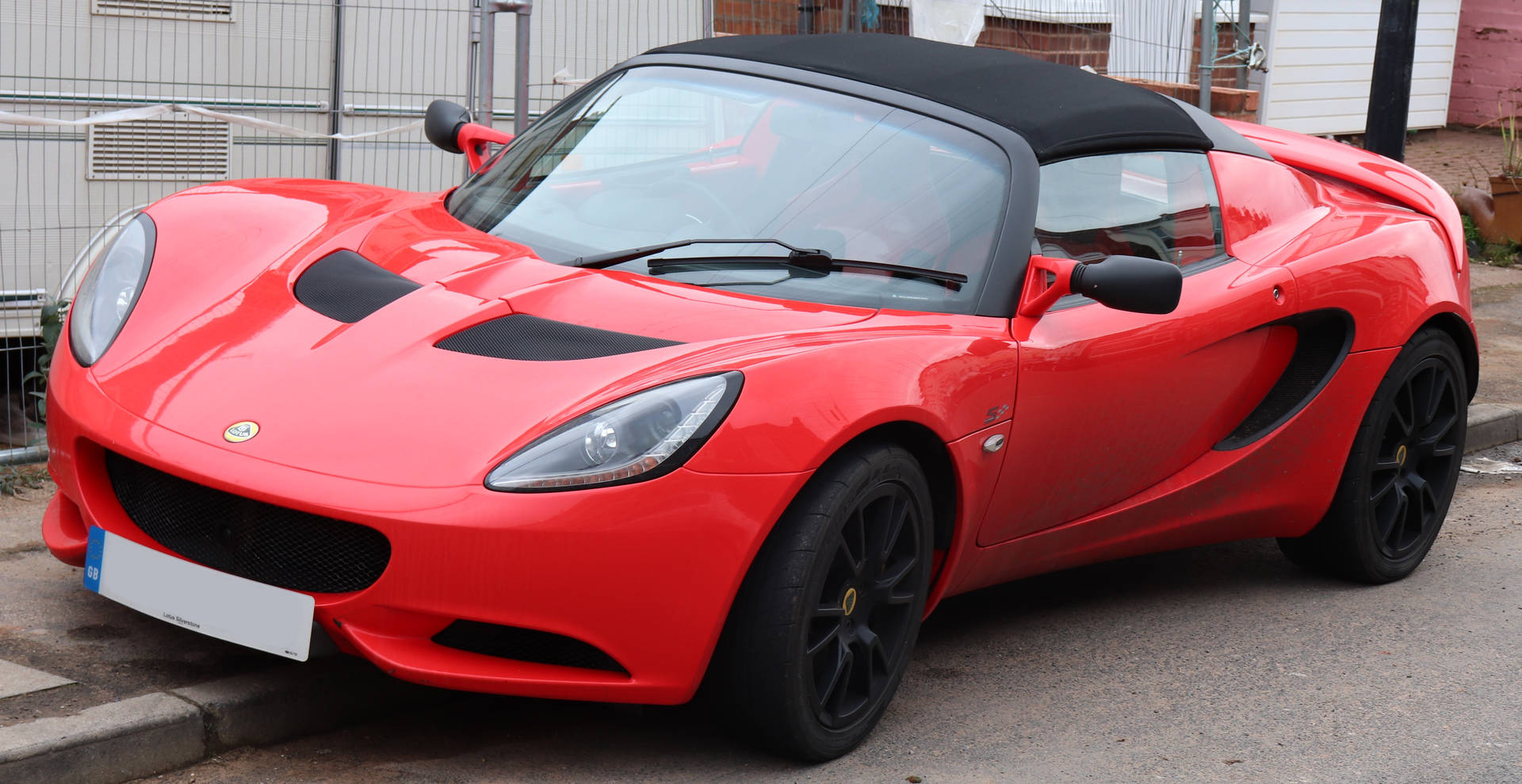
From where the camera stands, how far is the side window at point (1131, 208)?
12.7 feet

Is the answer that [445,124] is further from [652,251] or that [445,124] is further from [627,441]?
[627,441]

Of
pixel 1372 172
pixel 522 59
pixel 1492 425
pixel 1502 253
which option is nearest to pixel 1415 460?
pixel 1372 172

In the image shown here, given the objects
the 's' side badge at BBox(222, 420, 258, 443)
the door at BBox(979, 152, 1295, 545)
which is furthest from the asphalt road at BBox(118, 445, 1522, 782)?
the 's' side badge at BBox(222, 420, 258, 443)

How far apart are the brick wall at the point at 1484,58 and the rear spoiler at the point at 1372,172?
43.6 feet

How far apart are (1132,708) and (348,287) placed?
2042 mm

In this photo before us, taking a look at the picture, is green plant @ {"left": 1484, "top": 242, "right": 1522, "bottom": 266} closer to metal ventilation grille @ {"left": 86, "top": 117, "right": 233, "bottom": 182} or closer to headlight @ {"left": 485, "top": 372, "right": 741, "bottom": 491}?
metal ventilation grille @ {"left": 86, "top": 117, "right": 233, "bottom": 182}

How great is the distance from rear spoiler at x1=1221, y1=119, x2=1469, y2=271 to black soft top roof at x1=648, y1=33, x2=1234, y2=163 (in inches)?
26.1

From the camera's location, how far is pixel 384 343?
3.11 m

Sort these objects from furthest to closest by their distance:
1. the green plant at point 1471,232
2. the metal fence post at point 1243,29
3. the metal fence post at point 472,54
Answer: the green plant at point 1471,232 < the metal fence post at point 1243,29 < the metal fence post at point 472,54

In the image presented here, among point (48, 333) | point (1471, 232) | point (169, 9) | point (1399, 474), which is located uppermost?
point (169, 9)

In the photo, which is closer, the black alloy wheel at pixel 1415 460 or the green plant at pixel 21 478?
the green plant at pixel 21 478

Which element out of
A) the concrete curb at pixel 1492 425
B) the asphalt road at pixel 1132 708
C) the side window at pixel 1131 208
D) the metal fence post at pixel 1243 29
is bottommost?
the asphalt road at pixel 1132 708

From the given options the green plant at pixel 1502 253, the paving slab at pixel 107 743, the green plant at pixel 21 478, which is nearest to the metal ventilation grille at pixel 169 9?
the green plant at pixel 21 478

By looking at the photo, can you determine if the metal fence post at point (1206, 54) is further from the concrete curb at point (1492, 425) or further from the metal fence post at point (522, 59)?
the metal fence post at point (522, 59)
